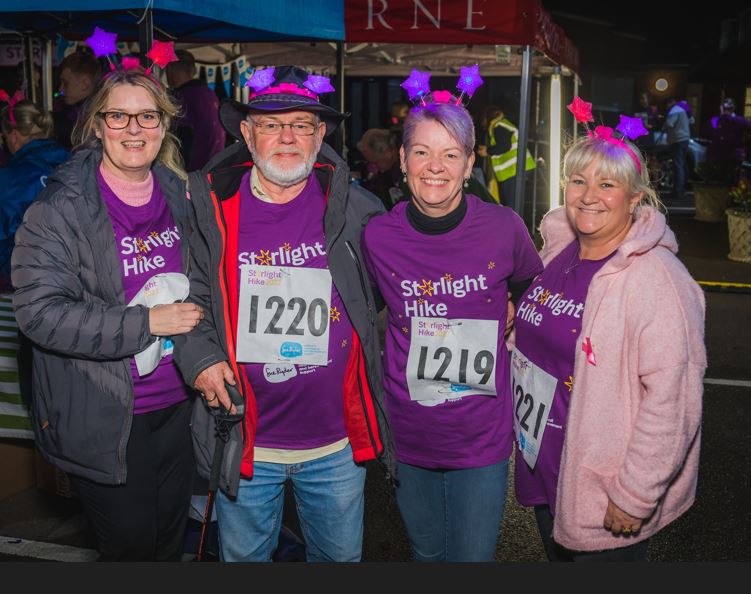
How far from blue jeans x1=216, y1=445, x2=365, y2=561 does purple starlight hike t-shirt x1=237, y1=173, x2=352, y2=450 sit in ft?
0.33

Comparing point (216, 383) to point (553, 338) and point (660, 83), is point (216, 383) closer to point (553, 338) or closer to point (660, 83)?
point (553, 338)

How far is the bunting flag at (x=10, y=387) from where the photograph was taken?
3.80 metres

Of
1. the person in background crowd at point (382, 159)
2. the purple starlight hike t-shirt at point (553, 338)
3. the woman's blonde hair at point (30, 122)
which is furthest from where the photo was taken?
the person in background crowd at point (382, 159)

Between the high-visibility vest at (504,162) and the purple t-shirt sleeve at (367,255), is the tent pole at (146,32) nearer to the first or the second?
the purple t-shirt sleeve at (367,255)

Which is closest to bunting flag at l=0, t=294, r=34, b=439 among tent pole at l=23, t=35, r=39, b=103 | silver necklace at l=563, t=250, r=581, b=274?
silver necklace at l=563, t=250, r=581, b=274

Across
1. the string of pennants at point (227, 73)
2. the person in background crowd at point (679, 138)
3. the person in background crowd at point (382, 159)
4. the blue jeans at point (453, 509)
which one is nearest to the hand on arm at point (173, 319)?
the blue jeans at point (453, 509)

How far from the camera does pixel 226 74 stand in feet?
34.8

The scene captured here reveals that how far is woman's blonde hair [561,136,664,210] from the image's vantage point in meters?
2.33

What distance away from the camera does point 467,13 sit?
285 inches

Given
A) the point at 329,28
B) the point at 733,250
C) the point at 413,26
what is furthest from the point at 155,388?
the point at 733,250

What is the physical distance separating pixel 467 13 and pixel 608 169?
17.8 ft

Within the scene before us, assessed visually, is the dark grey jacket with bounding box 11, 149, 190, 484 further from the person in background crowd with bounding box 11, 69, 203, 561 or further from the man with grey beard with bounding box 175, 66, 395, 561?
the man with grey beard with bounding box 175, 66, 395, 561

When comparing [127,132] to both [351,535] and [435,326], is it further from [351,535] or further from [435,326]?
[351,535]

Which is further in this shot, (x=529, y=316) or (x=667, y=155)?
(x=667, y=155)
